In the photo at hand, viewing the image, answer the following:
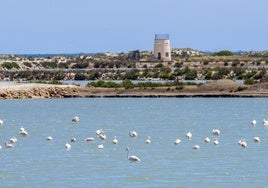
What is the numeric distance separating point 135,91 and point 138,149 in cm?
2730

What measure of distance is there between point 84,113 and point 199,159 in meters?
18.9

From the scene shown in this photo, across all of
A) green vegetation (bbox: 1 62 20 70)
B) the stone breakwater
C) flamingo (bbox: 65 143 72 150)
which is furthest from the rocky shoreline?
green vegetation (bbox: 1 62 20 70)

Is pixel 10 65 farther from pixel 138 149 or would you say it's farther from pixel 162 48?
pixel 138 149

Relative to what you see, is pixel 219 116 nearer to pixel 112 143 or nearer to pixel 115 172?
pixel 112 143

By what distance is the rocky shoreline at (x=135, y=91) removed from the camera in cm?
5359

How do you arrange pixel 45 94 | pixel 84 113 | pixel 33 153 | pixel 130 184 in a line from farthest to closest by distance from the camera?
pixel 45 94 → pixel 84 113 → pixel 33 153 → pixel 130 184

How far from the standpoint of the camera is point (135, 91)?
182ft

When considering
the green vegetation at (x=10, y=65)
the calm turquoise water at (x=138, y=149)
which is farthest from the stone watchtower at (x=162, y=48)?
the calm turquoise water at (x=138, y=149)

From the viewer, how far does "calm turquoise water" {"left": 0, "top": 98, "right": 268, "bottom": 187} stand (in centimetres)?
2245

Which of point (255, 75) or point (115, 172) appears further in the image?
point (255, 75)

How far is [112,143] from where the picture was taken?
2970cm

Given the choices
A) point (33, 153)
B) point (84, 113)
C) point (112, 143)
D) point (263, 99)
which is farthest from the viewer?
point (263, 99)

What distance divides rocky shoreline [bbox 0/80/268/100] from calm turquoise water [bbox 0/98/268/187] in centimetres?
538

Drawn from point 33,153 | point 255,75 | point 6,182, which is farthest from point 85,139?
point 255,75
